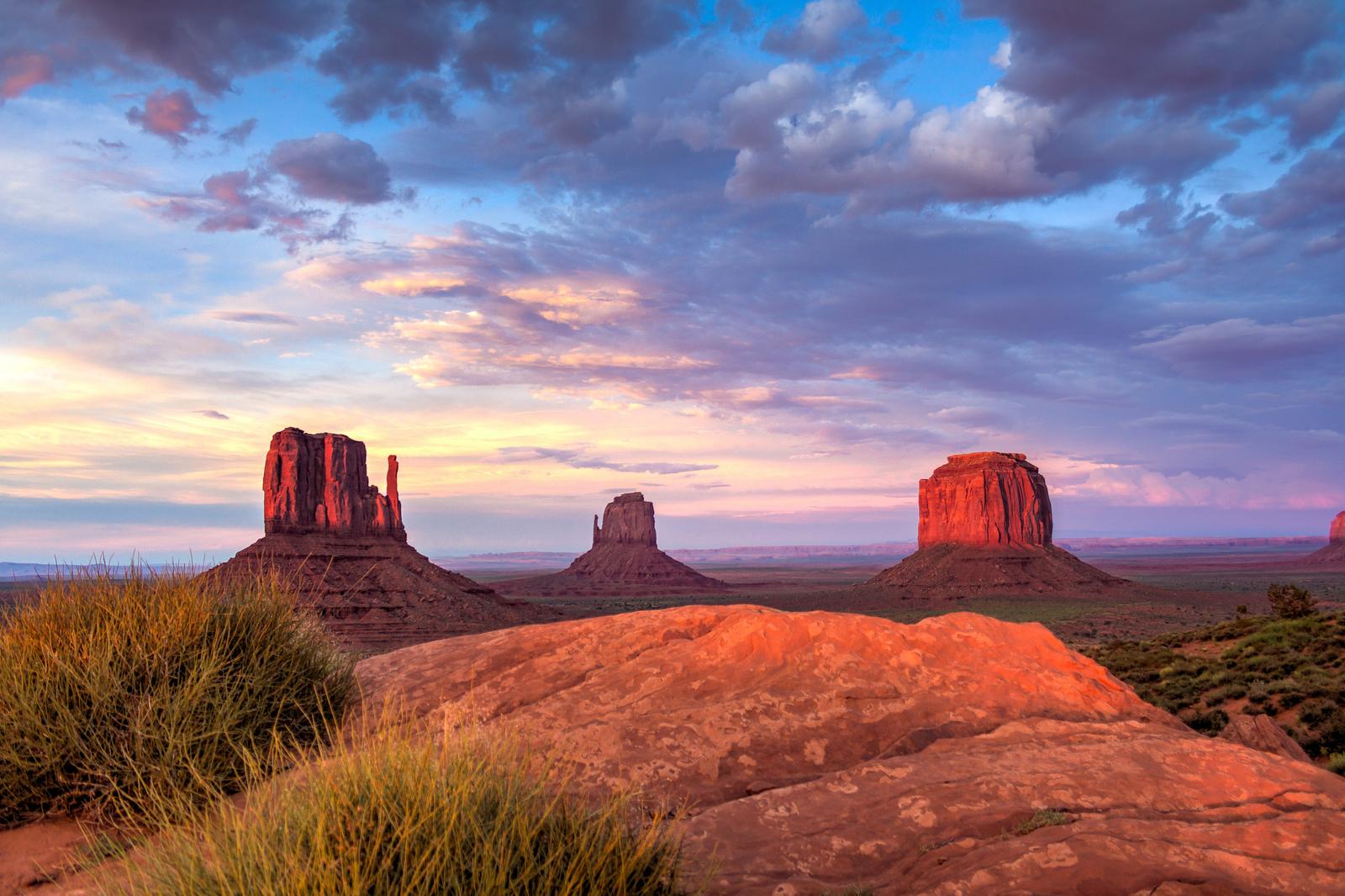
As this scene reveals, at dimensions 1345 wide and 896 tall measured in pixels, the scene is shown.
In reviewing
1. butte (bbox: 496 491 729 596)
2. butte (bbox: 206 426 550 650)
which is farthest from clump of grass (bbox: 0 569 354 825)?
butte (bbox: 496 491 729 596)

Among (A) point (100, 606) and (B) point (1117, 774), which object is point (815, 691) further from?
(A) point (100, 606)

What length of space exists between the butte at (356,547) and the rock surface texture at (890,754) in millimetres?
66027

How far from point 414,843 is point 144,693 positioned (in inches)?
179

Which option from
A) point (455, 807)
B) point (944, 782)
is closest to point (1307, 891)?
point (944, 782)

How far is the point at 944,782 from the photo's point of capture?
680cm

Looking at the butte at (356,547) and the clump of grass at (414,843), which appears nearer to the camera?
the clump of grass at (414,843)

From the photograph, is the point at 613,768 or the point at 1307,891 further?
the point at 613,768

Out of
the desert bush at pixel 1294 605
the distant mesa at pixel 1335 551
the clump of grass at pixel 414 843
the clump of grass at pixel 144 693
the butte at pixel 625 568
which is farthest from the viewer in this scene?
the distant mesa at pixel 1335 551

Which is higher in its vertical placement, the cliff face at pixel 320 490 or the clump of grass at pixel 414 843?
the cliff face at pixel 320 490

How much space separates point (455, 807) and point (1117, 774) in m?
5.91

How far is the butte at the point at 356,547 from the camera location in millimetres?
77125

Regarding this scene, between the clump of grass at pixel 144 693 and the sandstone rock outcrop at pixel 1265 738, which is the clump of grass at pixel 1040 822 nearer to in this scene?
the clump of grass at pixel 144 693

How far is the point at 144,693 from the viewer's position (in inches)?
274

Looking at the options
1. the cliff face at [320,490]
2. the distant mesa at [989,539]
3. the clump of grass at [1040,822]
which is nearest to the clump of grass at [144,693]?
the clump of grass at [1040,822]
